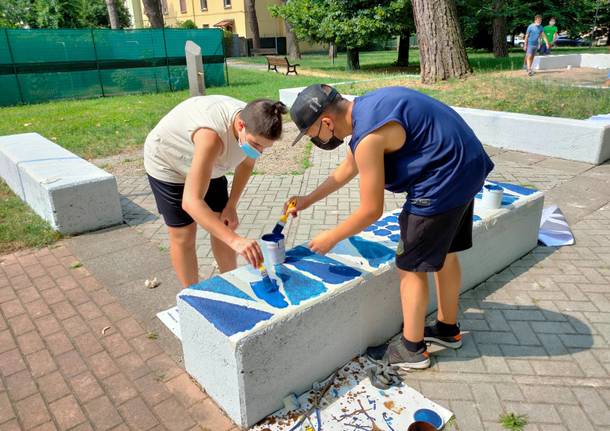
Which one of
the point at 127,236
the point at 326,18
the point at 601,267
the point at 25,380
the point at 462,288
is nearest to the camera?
the point at 25,380

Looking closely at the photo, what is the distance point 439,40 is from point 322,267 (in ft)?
32.6

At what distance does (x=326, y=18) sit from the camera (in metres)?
17.8

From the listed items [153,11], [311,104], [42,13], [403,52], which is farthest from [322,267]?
[42,13]

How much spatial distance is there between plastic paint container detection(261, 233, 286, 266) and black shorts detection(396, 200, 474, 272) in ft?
2.11

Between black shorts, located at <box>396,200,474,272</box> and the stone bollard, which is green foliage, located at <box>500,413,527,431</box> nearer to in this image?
black shorts, located at <box>396,200,474,272</box>

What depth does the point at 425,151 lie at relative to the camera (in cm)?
220

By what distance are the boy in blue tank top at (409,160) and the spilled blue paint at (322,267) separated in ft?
0.99

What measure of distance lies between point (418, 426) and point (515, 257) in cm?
223

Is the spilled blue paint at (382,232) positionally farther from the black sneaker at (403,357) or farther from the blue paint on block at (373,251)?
the black sneaker at (403,357)

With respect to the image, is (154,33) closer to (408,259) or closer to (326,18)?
(326,18)

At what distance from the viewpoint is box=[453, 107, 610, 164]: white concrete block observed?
654cm

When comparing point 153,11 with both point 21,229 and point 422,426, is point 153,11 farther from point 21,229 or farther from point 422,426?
point 422,426

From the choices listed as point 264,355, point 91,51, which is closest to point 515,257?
point 264,355

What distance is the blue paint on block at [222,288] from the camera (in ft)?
8.09
